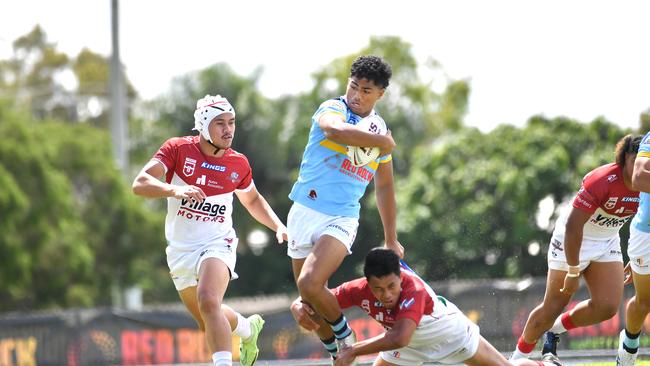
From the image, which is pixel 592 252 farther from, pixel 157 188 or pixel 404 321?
pixel 157 188

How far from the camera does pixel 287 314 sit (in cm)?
2486

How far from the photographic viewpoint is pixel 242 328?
39.8ft

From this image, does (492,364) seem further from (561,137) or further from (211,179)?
(561,137)

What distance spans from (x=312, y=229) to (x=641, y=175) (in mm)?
2902

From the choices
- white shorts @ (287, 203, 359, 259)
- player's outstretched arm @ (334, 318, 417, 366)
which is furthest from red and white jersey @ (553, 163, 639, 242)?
player's outstretched arm @ (334, 318, 417, 366)

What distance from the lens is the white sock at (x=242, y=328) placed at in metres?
12.1

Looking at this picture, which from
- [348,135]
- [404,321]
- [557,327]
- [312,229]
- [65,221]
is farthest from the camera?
[65,221]

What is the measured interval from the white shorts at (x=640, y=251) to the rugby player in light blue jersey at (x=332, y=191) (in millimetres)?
2376

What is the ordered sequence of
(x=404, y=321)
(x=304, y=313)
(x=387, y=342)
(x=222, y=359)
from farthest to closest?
(x=222, y=359)
(x=304, y=313)
(x=404, y=321)
(x=387, y=342)

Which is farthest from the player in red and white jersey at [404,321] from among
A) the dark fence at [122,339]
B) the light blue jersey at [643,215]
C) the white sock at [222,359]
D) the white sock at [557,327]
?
the dark fence at [122,339]

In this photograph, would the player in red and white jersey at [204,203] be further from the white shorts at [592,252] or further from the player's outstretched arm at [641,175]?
the player's outstretched arm at [641,175]

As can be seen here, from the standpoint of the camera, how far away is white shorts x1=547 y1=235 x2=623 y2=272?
11.6 metres

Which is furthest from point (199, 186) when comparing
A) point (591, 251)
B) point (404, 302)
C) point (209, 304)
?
point (591, 251)

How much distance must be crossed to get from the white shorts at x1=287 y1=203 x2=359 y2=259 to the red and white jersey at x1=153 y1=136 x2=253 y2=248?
121 cm
